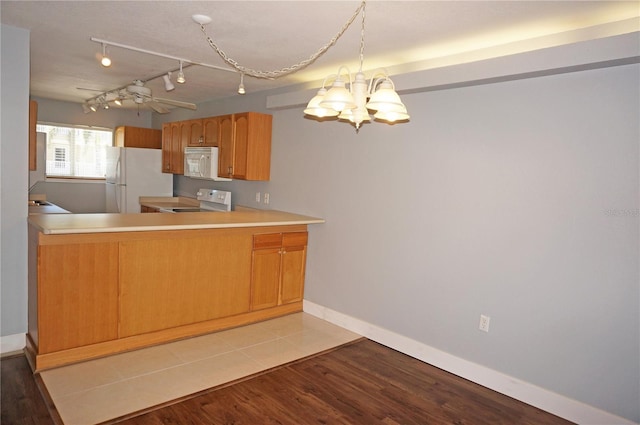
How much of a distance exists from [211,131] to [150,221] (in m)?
2.09

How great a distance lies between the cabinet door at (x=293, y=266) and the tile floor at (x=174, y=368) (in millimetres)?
386

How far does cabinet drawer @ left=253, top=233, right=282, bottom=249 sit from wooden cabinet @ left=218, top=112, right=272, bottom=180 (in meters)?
0.95

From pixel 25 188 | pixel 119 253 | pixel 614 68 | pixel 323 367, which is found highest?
pixel 614 68

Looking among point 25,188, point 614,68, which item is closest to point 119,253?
point 25,188

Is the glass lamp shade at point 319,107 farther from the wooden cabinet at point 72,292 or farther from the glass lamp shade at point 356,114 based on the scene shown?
the wooden cabinet at point 72,292

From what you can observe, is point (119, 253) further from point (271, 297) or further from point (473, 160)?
point (473, 160)

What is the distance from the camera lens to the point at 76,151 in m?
6.94

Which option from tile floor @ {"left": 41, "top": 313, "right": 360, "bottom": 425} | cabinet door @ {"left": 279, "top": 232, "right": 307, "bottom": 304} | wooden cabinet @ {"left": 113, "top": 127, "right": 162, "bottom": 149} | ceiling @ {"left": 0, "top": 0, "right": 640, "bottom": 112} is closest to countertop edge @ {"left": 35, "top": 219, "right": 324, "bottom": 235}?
cabinet door @ {"left": 279, "top": 232, "right": 307, "bottom": 304}

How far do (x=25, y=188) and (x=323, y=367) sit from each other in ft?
8.48

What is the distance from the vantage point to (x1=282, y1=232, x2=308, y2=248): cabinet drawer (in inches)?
164

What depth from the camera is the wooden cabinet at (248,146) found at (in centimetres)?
463

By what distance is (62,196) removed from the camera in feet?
22.3

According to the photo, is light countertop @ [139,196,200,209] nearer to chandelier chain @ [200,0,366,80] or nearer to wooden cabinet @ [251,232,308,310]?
wooden cabinet @ [251,232,308,310]

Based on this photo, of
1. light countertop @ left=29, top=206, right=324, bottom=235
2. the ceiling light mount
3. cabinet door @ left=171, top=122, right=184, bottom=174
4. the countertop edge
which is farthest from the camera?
cabinet door @ left=171, top=122, right=184, bottom=174
